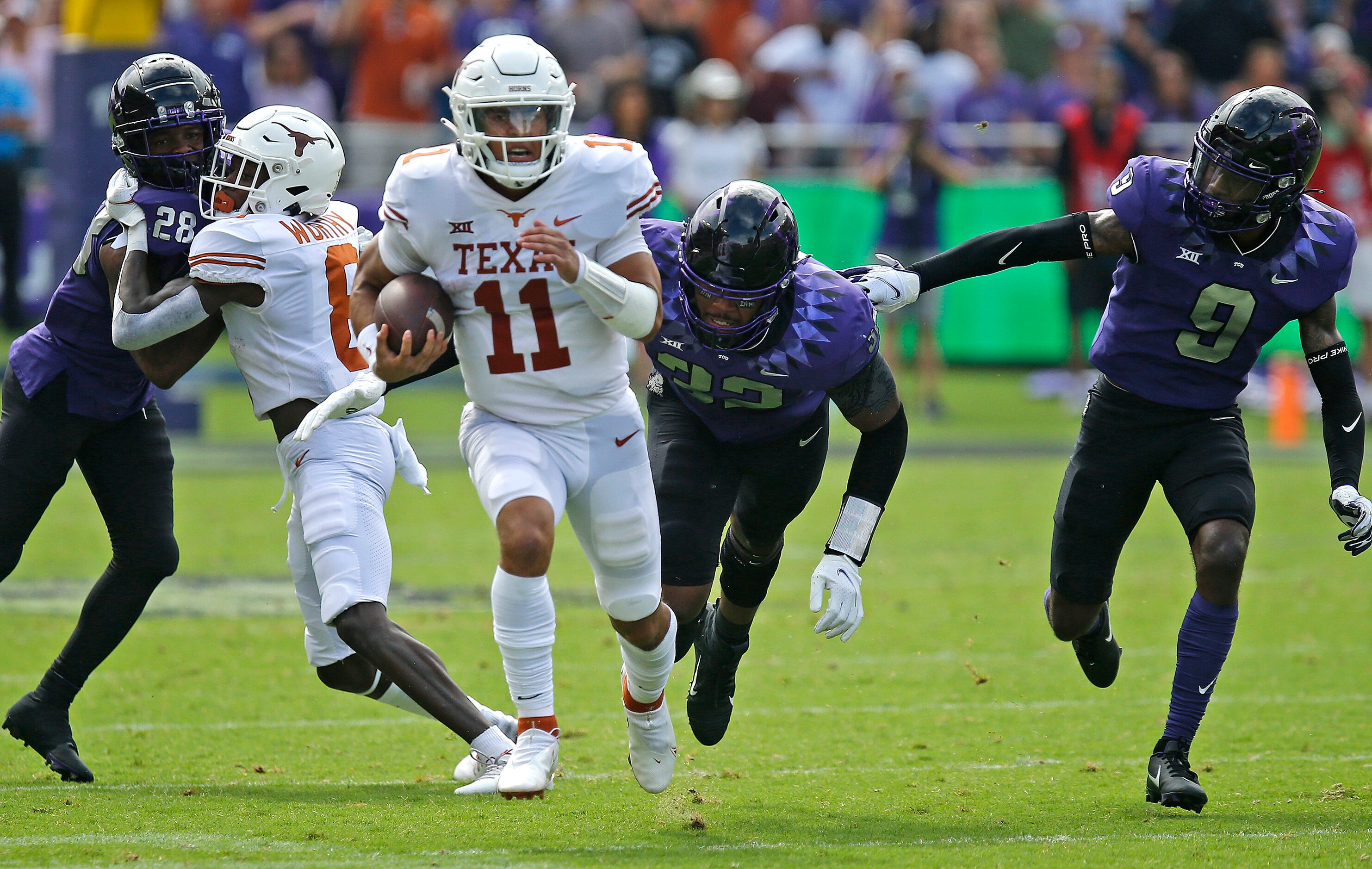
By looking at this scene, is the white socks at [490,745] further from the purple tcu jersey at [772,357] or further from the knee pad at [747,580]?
the purple tcu jersey at [772,357]

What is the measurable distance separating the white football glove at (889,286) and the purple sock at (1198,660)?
106 cm

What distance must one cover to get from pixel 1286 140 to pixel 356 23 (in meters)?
9.84

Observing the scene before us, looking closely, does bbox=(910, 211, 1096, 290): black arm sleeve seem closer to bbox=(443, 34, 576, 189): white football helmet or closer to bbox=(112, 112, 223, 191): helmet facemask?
bbox=(443, 34, 576, 189): white football helmet

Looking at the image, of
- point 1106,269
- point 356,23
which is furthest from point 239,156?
point 356,23

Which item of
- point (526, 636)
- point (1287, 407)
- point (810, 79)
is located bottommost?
point (1287, 407)

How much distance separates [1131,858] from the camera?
3668 millimetres

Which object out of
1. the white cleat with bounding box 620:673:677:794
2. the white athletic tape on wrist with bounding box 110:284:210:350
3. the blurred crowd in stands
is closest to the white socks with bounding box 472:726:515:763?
the white cleat with bounding box 620:673:677:794

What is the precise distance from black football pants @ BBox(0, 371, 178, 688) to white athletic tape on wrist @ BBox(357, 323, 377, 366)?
0.83 meters

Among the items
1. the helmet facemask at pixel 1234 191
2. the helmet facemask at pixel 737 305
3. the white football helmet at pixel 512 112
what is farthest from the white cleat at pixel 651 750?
the helmet facemask at pixel 1234 191

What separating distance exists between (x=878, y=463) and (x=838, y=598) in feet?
1.37

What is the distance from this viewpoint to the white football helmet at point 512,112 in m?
3.89

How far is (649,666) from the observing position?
163 inches

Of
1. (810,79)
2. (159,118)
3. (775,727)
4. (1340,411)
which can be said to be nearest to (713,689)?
(775,727)

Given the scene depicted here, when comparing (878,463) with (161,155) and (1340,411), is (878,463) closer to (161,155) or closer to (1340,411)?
(1340,411)
